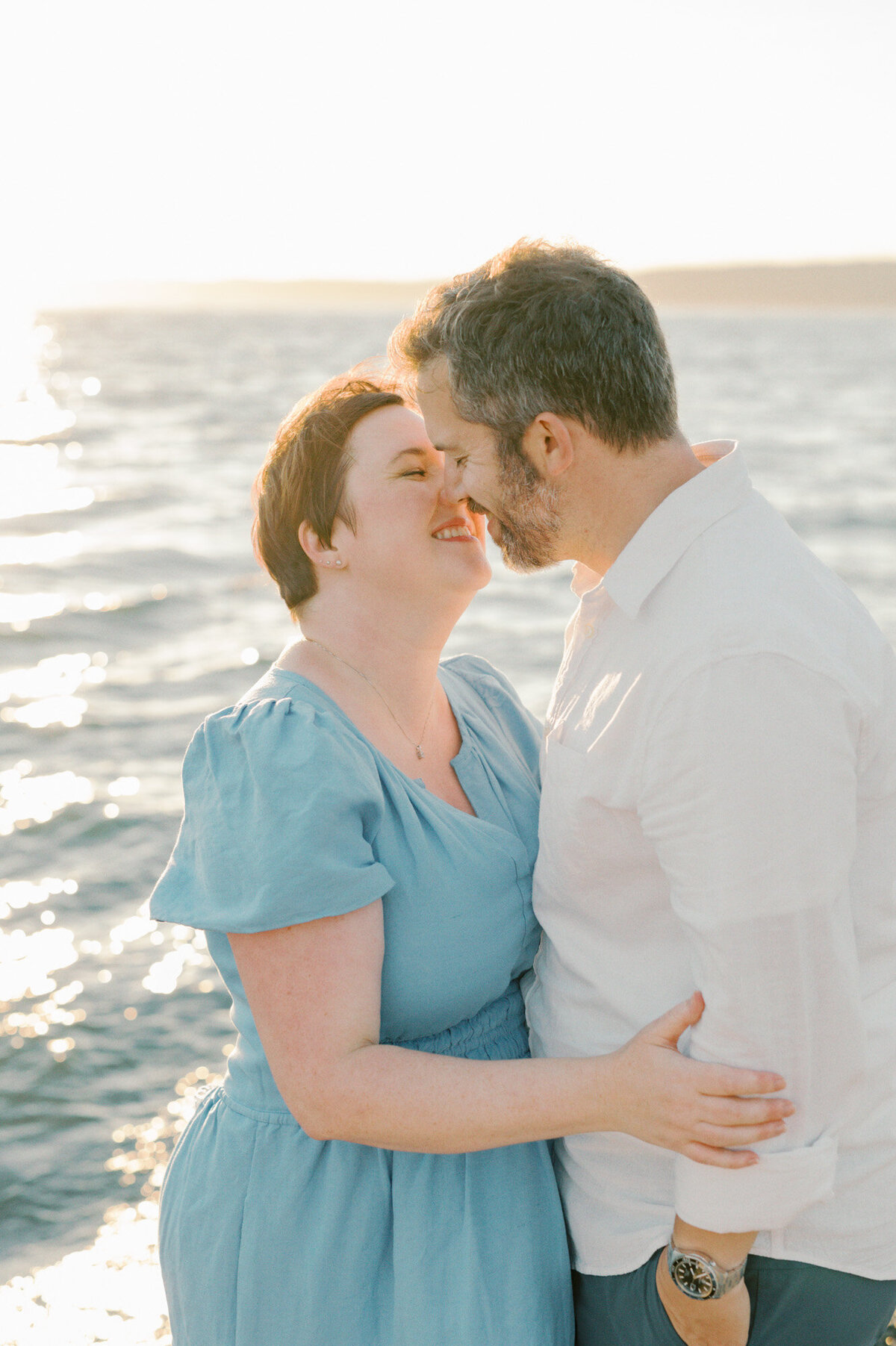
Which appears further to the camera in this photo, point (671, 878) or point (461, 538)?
point (461, 538)

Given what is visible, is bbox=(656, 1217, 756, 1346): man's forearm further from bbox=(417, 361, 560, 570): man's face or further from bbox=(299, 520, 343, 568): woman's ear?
bbox=(299, 520, 343, 568): woman's ear

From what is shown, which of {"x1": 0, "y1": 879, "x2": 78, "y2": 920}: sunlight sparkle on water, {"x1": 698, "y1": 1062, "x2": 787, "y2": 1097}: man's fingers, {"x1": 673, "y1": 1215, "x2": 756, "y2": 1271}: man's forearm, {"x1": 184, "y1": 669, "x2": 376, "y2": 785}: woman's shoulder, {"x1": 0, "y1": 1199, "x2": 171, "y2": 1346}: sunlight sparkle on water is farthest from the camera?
{"x1": 0, "y1": 879, "x2": 78, "y2": 920}: sunlight sparkle on water

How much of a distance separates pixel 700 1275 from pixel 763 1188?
7.4 inches

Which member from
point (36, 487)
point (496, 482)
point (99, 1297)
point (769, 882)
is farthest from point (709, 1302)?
point (36, 487)

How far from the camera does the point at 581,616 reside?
6.98 ft

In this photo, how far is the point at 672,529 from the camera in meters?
1.88

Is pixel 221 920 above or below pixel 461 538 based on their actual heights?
below

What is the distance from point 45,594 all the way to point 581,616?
11301 mm

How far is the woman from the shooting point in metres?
1.92

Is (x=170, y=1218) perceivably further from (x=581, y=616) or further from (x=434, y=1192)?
(x=581, y=616)

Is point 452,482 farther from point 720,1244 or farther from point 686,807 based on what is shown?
point 720,1244

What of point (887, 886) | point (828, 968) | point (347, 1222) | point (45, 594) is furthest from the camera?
point (45, 594)

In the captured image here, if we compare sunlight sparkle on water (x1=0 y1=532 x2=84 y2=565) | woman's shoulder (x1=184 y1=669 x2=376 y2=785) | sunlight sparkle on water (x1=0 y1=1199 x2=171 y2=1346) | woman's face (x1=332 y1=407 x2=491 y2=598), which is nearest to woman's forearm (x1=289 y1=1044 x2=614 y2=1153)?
woman's shoulder (x1=184 y1=669 x2=376 y2=785)

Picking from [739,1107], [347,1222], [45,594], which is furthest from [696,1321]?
[45,594]
